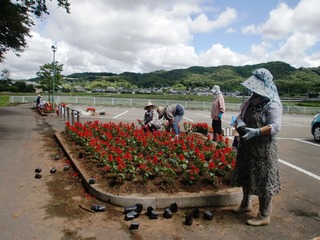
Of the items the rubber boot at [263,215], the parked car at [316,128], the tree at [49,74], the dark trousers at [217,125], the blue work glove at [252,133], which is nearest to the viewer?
the blue work glove at [252,133]

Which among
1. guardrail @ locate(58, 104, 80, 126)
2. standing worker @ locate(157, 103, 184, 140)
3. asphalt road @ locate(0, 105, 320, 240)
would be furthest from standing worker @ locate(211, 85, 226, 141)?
guardrail @ locate(58, 104, 80, 126)

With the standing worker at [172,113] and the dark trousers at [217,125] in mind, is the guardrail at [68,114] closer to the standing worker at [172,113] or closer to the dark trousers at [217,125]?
the standing worker at [172,113]

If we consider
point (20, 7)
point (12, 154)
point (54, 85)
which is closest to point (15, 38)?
point (54, 85)

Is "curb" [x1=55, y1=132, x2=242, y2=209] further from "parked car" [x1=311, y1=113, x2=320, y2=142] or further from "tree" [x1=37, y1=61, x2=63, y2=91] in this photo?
"tree" [x1=37, y1=61, x2=63, y2=91]

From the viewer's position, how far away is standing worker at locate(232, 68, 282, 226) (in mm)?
3279

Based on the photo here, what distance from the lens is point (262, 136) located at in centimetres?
339

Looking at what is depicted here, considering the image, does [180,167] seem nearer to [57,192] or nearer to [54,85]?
[57,192]

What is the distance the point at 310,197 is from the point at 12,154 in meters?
7.36

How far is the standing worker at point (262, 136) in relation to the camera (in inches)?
129

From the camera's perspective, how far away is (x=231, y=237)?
10.6ft

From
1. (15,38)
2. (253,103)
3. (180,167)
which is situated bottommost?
(180,167)

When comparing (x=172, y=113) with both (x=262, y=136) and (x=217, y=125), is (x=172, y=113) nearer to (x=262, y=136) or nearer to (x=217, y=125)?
(x=217, y=125)

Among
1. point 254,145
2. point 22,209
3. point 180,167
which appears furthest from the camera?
point 180,167

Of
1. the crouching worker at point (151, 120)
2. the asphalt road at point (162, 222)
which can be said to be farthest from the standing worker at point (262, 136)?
the crouching worker at point (151, 120)
